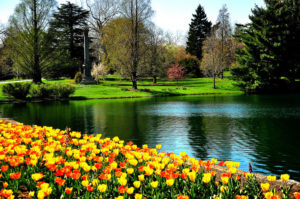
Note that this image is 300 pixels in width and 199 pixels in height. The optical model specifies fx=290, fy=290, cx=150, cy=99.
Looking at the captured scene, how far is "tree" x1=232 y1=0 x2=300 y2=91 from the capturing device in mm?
41625

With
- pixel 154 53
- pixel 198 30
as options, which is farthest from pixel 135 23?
pixel 198 30

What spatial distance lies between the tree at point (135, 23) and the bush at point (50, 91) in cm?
1081

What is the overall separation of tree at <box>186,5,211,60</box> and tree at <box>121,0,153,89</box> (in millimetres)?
33719

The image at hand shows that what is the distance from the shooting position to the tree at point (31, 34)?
42.8m

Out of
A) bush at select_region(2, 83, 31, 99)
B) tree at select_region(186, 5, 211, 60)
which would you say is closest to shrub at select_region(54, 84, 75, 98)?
bush at select_region(2, 83, 31, 99)

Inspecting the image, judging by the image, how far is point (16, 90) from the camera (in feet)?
105

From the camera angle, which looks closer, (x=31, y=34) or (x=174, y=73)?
(x=31, y=34)

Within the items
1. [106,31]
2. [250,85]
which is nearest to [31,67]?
[106,31]

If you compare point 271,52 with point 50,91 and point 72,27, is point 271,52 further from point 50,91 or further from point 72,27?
point 72,27

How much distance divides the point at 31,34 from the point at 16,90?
14344 mm

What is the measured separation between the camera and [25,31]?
43156 mm

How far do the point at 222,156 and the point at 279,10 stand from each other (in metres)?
39.2

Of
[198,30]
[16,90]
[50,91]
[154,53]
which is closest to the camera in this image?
[16,90]

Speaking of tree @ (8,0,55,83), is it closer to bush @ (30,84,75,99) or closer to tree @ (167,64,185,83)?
bush @ (30,84,75,99)
